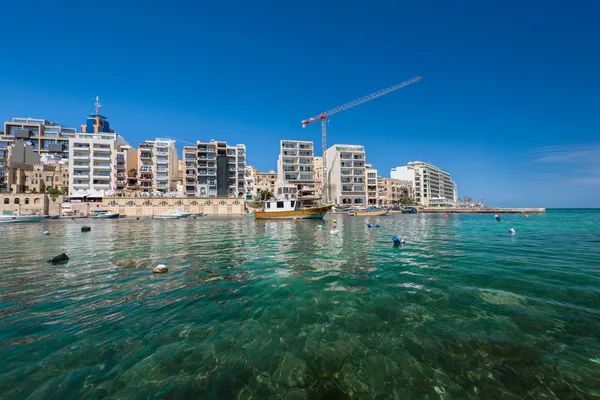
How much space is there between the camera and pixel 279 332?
5.29 meters

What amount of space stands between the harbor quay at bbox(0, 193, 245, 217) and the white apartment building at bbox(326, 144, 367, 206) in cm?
3485

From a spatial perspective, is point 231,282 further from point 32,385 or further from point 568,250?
point 568,250

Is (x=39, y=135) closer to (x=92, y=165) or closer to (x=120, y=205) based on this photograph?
(x=92, y=165)

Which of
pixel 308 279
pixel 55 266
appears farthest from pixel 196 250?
pixel 308 279

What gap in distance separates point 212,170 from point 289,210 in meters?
50.8

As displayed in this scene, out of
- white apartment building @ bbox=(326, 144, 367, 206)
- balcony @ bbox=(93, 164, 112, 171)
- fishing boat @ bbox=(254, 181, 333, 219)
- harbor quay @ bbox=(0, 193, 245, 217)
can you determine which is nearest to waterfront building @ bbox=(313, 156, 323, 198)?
white apartment building @ bbox=(326, 144, 367, 206)

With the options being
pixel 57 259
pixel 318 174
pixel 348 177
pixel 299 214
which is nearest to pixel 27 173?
pixel 299 214

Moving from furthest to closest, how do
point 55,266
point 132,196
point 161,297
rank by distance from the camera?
point 132,196 → point 55,266 → point 161,297

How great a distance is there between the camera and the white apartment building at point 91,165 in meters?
76.0

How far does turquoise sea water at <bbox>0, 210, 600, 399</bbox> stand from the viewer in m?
3.72

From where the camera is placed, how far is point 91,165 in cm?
7700

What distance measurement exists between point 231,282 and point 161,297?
2.16 meters

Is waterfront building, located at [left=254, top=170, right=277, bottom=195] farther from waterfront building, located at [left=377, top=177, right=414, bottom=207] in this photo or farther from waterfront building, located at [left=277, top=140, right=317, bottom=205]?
waterfront building, located at [left=377, top=177, right=414, bottom=207]

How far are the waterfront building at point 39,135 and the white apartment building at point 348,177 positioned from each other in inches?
4013
